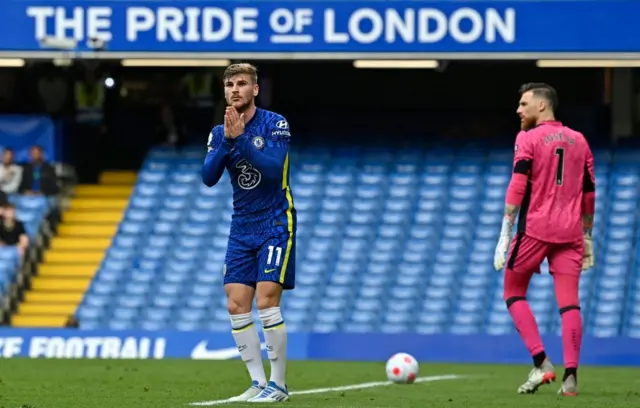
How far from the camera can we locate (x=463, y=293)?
19.5 m

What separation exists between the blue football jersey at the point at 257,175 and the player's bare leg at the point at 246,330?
1.26ft

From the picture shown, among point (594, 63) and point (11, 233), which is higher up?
point (594, 63)

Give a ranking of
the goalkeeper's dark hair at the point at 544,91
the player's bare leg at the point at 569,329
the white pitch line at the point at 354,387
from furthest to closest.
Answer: the goalkeeper's dark hair at the point at 544,91 → the player's bare leg at the point at 569,329 → the white pitch line at the point at 354,387

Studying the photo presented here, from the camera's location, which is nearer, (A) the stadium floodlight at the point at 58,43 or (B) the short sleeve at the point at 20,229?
(A) the stadium floodlight at the point at 58,43

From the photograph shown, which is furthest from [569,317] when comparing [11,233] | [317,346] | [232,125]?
[11,233]

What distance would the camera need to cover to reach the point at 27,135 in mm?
21500

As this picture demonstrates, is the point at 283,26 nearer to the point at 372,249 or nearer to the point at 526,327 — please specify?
the point at 372,249

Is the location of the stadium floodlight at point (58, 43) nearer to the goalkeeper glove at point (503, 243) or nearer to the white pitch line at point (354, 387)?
the white pitch line at point (354, 387)

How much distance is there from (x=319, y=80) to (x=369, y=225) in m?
3.26

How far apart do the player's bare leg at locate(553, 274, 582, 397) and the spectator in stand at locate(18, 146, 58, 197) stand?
12.4 metres

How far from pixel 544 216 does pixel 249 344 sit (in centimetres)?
231

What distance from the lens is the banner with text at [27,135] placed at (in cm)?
2139

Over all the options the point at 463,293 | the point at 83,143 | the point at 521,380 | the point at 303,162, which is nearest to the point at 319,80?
the point at 303,162

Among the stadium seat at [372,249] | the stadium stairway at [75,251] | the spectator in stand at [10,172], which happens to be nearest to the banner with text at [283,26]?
the spectator in stand at [10,172]
